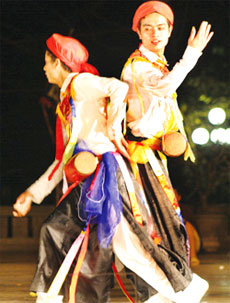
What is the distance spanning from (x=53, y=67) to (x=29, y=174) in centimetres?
877

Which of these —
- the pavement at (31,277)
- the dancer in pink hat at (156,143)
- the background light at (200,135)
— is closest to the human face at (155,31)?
the dancer in pink hat at (156,143)

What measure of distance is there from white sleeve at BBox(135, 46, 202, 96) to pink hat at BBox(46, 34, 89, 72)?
368mm

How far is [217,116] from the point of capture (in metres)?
8.75

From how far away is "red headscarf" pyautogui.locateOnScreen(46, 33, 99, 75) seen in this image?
11.4 ft

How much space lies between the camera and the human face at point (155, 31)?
351cm

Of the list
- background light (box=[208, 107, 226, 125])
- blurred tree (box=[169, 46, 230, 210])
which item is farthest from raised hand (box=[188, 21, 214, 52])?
blurred tree (box=[169, 46, 230, 210])

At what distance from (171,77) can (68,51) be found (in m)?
0.60

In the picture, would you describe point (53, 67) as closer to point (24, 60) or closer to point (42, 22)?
point (42, 22)

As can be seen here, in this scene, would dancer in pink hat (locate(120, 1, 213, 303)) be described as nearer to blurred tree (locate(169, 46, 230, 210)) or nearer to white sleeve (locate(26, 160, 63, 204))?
white sleeve (locate(26, 160, 63, 204))

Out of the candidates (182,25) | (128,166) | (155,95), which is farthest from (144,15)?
(182,25)

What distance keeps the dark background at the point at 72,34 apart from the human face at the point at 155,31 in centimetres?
467

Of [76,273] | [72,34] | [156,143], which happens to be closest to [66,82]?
[156,143]

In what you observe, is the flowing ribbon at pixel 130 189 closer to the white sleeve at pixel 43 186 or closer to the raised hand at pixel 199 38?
the white sleeve at pixel 43 186

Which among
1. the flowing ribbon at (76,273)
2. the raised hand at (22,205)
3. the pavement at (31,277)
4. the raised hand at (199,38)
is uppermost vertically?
the raised hand at (199,38)
